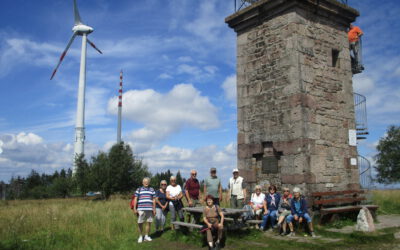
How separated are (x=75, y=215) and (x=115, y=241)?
4544 millimetres

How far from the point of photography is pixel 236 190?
8.52 meters

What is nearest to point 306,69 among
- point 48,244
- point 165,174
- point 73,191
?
point 48,244

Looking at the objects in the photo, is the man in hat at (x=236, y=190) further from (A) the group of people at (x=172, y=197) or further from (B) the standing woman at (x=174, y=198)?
(B) the standing woman at (x=174, y=198)

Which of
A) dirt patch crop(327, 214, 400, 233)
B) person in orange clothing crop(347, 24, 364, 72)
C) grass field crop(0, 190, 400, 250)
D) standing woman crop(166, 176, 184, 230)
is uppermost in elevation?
person in orange clothing crop(347, 24, 364, 72)

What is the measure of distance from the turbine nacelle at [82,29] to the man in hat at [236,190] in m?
39.8

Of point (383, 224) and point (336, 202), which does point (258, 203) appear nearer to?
point (336, 202)

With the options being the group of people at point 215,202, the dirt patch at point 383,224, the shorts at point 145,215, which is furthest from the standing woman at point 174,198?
the dirt patch at point 383,224

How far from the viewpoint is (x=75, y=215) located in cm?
1169

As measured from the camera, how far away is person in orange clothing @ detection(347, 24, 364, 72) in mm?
11688

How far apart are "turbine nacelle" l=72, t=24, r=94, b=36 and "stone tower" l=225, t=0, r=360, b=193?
36.9 m

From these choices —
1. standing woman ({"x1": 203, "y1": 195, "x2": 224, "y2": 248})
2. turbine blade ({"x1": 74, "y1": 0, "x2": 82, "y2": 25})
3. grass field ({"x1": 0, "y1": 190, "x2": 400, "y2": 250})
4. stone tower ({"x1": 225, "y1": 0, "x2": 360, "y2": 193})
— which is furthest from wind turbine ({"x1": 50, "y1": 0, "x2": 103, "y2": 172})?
standing woman ({"x1": 203, "y1": 195, "x2": 224, "y2": 248})

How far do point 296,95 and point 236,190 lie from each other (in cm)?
290

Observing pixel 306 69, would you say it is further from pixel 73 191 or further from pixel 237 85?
pixel 73 191

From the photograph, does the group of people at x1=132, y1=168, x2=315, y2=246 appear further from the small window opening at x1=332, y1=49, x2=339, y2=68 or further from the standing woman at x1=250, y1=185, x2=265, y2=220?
the small window opening at x1=332, y1=49, x2=339, y2=68
